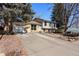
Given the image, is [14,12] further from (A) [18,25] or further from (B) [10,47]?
(B) [10,47]

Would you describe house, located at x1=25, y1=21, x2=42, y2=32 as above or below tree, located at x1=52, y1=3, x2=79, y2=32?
below

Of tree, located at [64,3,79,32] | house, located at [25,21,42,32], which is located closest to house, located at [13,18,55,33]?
house, located at [25,21,42,32]

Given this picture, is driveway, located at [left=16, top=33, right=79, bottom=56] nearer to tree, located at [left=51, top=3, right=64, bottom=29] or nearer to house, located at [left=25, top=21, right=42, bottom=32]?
house, located at [left=25, top=21, right=42, bottom=32]

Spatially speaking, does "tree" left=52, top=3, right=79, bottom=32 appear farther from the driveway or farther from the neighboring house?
the neighboring house

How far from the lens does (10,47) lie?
2.70m

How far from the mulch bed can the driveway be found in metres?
0.10

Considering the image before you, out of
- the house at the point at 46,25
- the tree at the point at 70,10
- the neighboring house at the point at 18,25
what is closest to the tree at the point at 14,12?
the neighboring house at the point at 18,25

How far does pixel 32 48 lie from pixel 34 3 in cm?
69

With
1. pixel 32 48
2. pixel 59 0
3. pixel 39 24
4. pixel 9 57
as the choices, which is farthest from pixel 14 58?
pixel 59 0

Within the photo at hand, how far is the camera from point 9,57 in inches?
106

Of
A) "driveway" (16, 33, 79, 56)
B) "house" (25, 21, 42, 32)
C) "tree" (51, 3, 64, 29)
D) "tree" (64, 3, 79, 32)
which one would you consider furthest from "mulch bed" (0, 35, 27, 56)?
"tree" (64, 3, 79, 32)

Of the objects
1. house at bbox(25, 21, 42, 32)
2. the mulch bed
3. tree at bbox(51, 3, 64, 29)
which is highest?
tree at bbox(51, 3, 64, 29)

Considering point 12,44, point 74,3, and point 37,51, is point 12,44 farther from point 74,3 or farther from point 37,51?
point 74,3

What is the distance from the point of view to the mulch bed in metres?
2.69
